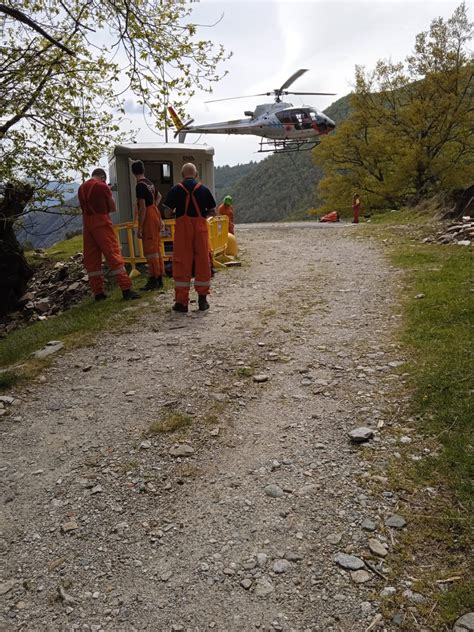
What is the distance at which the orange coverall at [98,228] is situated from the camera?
7621mm

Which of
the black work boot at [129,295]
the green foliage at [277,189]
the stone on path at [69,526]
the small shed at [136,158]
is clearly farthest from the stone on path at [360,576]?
the green foliage at [277,189]

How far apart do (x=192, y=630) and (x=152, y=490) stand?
3.74 feet

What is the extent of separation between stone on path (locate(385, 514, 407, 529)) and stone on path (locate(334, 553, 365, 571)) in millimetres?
334

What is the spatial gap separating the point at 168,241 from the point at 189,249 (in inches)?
162

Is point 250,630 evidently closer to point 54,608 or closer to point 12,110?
point 54,608

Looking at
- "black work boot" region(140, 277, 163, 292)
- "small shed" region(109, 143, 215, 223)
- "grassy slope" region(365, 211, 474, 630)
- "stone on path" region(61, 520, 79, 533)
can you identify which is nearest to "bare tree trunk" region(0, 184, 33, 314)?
"small shed" region(109, 143, 215, 223)

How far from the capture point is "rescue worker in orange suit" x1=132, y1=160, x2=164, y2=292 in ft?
26.6

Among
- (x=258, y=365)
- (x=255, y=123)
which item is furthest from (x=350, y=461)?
(x=255, y=123)

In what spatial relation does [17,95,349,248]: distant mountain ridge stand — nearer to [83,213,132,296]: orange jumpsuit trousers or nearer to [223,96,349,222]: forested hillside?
[223,96,349,222]: forested hillside

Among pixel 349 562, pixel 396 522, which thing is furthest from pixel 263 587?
pixel 396 522

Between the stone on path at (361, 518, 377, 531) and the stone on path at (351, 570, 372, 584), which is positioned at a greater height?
the stone on path at (361, 518, 377, 531)

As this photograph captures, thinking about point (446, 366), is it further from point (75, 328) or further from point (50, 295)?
point (50, 295)

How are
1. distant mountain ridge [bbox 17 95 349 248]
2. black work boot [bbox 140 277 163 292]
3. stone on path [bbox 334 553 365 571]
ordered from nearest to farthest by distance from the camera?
stone on path [bbox 334 553 365 571]
black work boot [bbox 140 277 163 292]
distant mountain ridge [bbox 17 95 349 248]

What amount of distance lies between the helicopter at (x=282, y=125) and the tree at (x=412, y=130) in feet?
15.7
